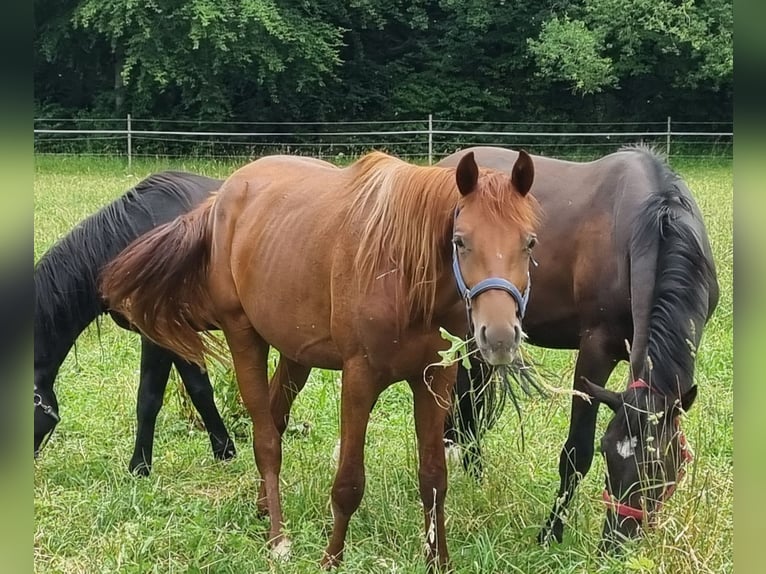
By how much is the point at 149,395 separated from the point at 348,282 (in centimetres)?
185

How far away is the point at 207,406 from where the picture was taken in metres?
4.23

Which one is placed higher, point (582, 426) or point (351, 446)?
point (351, 446)

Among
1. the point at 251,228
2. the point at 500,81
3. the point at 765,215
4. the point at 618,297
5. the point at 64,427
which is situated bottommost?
the point at 64,427

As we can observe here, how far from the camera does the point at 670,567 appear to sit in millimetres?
2293

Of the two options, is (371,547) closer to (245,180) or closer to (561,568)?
(561,568)

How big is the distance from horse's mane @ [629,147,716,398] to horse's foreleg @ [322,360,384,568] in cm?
86

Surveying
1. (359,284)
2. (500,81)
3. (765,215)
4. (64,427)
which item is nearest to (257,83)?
(500,81)

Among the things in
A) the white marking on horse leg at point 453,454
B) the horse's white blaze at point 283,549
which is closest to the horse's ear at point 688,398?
the white marking on horse leg at point 453,454

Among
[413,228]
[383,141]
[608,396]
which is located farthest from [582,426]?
[383,141]

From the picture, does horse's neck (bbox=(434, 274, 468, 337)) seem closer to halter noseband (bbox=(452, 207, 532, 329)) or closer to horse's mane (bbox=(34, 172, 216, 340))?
halter noseband (bbox=(452, 207, 532, 329))

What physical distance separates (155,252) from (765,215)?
10.8 feet

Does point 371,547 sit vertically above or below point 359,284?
below

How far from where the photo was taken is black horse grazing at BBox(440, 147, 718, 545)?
8.41 ft

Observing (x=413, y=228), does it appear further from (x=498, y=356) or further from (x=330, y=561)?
(x=330, y=561)
